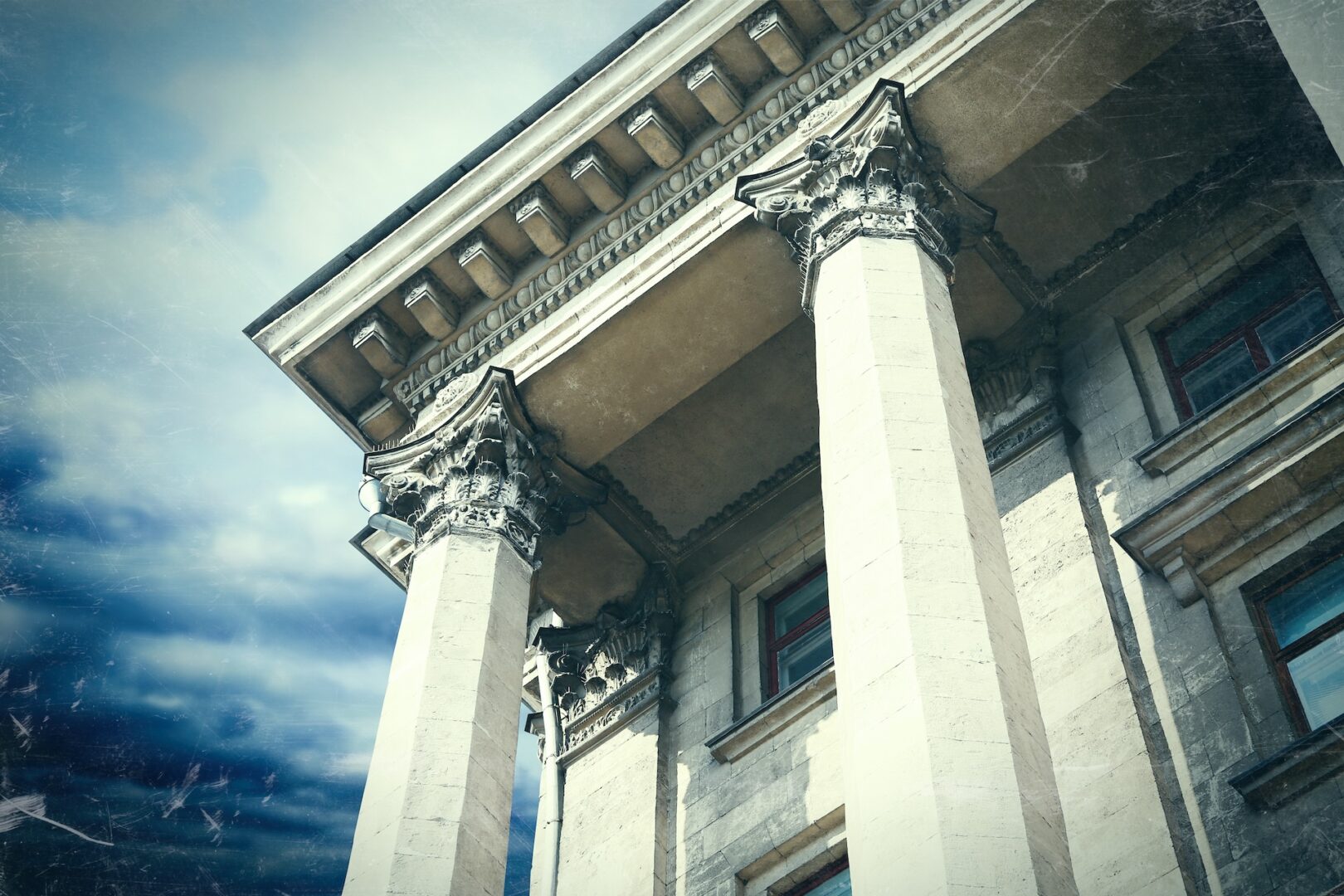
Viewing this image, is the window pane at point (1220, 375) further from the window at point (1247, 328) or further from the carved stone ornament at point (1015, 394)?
the carved stone ornament at point (1015, 394)

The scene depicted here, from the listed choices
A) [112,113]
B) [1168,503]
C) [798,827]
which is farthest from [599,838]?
[112,113]

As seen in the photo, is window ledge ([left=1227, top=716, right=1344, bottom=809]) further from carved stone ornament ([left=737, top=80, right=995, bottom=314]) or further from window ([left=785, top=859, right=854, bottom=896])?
carved stone ornament ([left=737, top=80, right=995, bottom=314])

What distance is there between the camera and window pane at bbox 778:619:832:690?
21578mm

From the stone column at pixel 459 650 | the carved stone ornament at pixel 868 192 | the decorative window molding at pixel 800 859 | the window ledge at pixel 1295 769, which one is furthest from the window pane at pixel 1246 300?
the stone column at pixel 459 650

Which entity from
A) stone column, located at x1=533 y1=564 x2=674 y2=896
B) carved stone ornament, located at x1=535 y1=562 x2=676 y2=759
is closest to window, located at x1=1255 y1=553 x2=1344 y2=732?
stone column, located at x1=533 y1=564 x2=674 y2=896

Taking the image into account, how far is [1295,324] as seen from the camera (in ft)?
63.5

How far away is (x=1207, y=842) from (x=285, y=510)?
28528 millimetres

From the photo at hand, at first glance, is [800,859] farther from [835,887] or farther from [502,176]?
[502,176]

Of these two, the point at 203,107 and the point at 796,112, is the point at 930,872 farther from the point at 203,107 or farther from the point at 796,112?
the point at 203,107

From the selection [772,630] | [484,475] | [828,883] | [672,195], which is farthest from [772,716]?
[672,195]

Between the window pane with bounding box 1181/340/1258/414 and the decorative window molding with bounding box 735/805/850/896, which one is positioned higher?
the window pane with bounding box 1181/340/1258/414

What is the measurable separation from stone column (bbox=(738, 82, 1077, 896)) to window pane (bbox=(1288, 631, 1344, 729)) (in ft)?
9.88

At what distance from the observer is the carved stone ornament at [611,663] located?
2306 cm

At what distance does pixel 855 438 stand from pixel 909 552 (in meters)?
1.72
